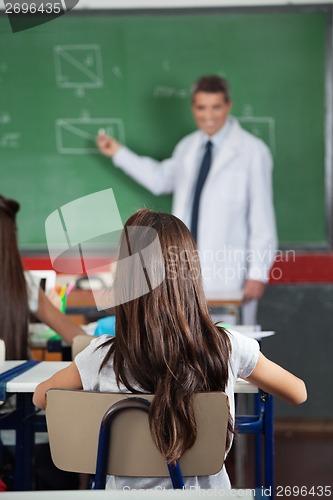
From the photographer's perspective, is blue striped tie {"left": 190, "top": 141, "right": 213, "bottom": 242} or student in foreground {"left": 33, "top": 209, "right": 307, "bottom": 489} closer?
student in foreground {"left": 33, "top": 209, "right": 307, "bottom": 489}

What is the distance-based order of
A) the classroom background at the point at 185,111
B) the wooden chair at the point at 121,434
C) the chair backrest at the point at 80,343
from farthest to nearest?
1. the classroom background at the point at 185,111
2. the chair backrest at the point at 80,343
3. the wooden chair at the point at 121,434

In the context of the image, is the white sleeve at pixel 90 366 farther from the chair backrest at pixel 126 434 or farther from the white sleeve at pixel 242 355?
the white sleeve at pixel 242 355

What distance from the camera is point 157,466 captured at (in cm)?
155

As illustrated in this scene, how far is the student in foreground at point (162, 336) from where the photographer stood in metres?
1.58

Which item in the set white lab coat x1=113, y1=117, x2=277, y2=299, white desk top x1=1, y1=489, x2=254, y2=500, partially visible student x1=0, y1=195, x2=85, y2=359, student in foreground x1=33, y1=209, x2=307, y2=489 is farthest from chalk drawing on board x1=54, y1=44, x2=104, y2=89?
white desk top x1=1, y1=489, x2=254, y2=500

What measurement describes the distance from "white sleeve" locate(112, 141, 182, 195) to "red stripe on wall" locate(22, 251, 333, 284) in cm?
76

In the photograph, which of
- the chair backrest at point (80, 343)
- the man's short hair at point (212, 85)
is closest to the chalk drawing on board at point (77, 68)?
the man's short hair at point (212, 85)

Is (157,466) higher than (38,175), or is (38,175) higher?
(38,175)

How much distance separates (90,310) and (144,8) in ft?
5.80

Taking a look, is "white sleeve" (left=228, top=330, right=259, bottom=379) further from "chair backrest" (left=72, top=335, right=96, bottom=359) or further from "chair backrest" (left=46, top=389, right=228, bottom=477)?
"chair backrest" (left=72, top=335, right=96, bottom=359)

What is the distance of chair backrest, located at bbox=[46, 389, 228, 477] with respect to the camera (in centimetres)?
152

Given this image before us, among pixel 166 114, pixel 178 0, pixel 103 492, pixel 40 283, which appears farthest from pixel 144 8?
pixel 103 492

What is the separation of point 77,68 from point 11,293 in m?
2.35

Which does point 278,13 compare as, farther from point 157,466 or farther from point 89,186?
point 157,466
